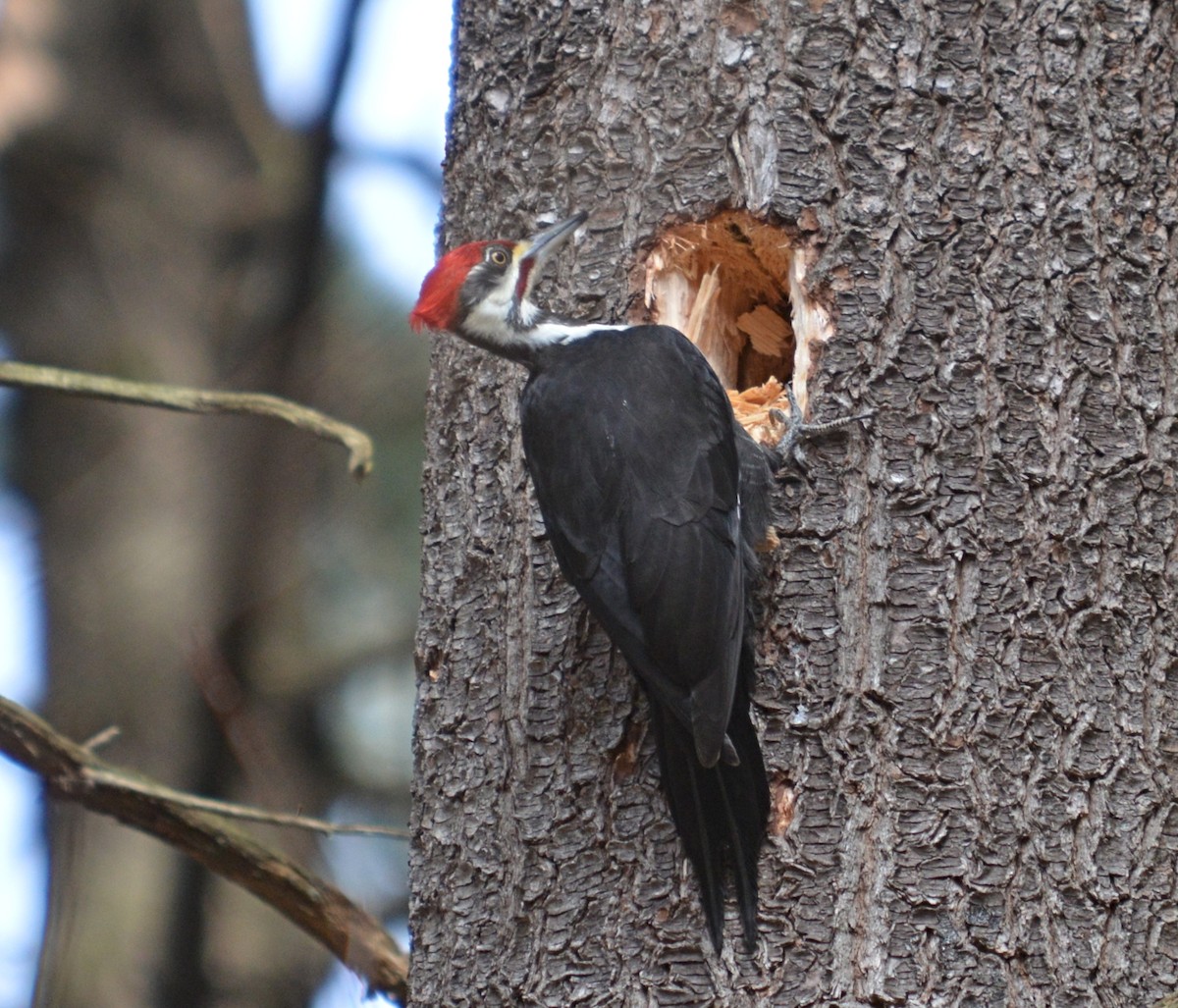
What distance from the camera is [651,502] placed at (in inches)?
91.6

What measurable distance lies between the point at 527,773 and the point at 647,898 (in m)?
0.29

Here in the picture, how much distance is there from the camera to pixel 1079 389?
86.1 inches

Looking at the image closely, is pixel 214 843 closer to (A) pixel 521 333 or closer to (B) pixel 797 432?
(A) pixel 521 333

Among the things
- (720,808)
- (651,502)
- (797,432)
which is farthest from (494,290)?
(720,808)

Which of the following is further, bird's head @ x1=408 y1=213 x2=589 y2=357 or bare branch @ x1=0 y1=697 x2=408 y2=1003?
bird's head @ x1=408 y1=213 x2=589 y2=357

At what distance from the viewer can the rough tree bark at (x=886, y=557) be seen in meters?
2.00

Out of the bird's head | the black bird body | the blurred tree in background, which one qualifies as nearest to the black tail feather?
the black bird body

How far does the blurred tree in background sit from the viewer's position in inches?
203

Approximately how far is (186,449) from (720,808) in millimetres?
4260

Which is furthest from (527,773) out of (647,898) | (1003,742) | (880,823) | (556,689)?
(1003,742)

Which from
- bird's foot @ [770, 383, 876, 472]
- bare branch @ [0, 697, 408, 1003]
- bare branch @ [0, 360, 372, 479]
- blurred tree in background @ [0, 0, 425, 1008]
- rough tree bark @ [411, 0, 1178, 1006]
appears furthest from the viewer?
blurred tree in background @ [0, 0, 425, 1008]

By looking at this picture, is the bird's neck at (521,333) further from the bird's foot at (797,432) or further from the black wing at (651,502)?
the bird's foot at (797,432)

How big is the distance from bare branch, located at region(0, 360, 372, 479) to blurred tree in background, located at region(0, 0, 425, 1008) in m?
2.23

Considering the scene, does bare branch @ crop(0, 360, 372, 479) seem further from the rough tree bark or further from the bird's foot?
the bird's foot
